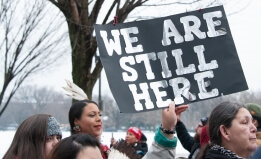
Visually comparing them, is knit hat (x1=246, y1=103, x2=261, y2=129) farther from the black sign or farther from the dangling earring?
the dangling earring

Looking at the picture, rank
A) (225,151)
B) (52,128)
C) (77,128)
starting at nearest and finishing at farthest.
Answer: (225,151) → (52,128) → (77,128)

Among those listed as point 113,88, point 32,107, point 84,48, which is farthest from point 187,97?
point 32,107

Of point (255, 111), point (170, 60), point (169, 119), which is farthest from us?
point (255, 111)

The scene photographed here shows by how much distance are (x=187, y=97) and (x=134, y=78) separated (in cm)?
45

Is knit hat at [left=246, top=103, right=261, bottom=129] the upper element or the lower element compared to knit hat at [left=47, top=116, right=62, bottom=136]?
lower

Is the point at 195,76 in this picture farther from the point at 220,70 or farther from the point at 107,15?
the point at 107,15

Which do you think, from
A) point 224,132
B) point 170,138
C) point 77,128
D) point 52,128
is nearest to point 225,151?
point 224,132

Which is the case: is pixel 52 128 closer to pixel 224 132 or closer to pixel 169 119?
pixel 169 119

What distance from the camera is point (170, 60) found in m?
4.86

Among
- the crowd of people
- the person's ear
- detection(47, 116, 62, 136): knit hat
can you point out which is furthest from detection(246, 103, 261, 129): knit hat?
detection(47, 116, 62, 136): knit hat

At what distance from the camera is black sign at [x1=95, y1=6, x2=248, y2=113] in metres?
4.65

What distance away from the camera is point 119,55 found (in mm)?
4797

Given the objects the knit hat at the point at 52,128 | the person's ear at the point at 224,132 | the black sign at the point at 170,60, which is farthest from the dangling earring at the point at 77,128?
the person's ear at the point at 224,132

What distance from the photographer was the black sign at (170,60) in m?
4.65
